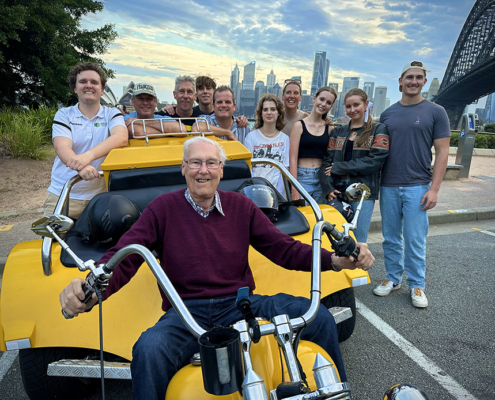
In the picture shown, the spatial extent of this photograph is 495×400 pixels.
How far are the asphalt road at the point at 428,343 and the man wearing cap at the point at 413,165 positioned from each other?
294 millimetres

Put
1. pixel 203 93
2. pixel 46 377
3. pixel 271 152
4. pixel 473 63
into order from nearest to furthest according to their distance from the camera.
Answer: pixel 46 377
pixel 271 152
pixel 203 93
pixel 473 63

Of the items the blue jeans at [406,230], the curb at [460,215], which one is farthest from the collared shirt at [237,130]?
the curb at [460,215]

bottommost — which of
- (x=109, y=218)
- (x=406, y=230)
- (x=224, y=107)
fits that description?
(x=406, y=230)

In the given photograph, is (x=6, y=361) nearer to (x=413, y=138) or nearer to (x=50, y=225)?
(x=50, y=225)

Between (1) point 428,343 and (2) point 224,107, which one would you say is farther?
(2) point 224,107

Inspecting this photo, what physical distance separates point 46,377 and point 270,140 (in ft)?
9.55

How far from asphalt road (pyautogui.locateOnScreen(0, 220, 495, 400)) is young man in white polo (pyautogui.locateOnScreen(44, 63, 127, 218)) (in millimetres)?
1350

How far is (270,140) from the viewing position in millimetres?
3957

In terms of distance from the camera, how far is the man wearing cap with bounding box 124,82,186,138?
359 centimetres

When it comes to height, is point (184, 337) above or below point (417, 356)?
above

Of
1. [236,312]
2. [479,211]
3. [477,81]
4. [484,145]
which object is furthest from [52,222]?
[477,81]

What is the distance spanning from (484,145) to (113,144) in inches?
790

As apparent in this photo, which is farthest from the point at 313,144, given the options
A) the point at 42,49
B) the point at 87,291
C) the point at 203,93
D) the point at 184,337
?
the point at 42,49

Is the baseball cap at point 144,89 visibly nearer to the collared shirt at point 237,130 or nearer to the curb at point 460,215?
the collared shirt at point 237,130
